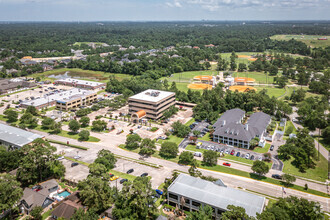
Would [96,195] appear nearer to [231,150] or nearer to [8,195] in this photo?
[8,195]

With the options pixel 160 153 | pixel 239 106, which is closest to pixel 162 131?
pixel 160 153

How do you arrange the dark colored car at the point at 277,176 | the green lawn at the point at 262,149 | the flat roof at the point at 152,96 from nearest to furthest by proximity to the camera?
1. the dark colored car at the point at 277,176
2. the green lawn at the point at 262,149
3. the flat roof at the point at 152,96

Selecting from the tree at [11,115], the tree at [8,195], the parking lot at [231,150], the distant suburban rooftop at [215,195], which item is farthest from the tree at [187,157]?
the tree at [11,115]

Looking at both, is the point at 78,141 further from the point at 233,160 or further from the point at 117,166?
the point at 233,160

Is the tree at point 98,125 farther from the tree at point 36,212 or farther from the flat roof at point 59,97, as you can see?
the tree at point 36,212

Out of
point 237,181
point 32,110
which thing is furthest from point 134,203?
point 32,110

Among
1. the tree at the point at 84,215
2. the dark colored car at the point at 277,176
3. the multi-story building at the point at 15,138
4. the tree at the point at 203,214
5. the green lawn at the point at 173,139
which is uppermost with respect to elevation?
the multi-story building at the point at 15,138

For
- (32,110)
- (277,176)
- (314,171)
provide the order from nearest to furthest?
(277,176) < (314,171) < (32,110)
